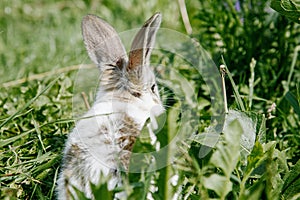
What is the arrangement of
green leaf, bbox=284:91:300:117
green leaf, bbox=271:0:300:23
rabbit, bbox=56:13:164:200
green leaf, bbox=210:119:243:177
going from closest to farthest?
green leaf, bbox=210:119:243:177 → rabbit, bbox=56:13:164:200 → green leaf, bbox=271:0:300:23 → green leaf, bbox=284:91:300:117

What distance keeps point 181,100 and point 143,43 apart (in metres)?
0.96

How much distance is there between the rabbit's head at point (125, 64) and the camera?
2852mm

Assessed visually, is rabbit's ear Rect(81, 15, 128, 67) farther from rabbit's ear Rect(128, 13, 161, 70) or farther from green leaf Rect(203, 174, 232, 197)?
green leaf Rect(203, 174, 232, 197)

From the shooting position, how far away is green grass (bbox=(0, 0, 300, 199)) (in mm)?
2289

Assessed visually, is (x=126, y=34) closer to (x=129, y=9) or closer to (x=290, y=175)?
(x=129, y=9)

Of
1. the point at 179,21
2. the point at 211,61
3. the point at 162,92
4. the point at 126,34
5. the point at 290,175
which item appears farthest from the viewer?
the point at 179,21

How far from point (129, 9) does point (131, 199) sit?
12.8 feet

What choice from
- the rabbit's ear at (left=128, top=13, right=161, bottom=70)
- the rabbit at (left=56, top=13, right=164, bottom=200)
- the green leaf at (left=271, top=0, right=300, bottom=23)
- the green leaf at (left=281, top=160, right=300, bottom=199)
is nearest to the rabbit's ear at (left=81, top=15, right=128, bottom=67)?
the rabbit at (left=56, top=13, right=164, bottom=200)

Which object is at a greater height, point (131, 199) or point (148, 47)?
point (148, 47)

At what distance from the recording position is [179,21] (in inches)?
215

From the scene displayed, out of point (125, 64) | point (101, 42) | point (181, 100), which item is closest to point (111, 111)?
point (125, 64)

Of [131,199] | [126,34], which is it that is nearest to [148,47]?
[131,199]

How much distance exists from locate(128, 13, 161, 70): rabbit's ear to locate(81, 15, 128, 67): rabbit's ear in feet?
0.68

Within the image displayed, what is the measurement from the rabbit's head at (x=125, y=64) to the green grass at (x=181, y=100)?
0.20 metres
